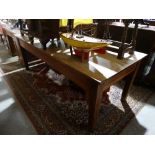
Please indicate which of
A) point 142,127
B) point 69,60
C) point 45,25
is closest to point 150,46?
point 142,127

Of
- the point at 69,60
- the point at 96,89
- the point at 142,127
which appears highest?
the point at 69,60

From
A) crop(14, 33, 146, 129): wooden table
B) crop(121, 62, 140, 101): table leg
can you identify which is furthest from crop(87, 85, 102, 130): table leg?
crop(121, 62, 140, 101): table leg

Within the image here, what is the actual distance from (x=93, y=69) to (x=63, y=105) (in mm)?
707

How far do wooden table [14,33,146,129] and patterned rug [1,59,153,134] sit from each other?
0.22 meters

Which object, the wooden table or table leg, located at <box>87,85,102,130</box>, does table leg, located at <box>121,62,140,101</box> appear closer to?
the wooden table

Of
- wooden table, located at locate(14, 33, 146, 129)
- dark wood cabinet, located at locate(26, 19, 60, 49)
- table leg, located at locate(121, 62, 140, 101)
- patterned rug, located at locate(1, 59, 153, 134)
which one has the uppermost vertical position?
dark wood cabinet, located at locate(26, 19, 60, 49)

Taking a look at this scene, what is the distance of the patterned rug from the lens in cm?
140

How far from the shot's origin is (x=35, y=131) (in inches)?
→ 52.7

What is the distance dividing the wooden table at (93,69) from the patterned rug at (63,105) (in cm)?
22

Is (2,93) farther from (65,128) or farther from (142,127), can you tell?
(142,127)

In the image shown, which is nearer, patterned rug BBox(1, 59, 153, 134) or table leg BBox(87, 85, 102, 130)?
table leg BBox(87, 85, 102, 130)

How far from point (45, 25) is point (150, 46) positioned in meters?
1.24

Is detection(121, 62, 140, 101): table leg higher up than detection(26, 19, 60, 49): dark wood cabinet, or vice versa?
detection(26, 19, 60, 49): dark wood cabinet

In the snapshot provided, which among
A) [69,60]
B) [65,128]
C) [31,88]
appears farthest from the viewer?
[31,88]
